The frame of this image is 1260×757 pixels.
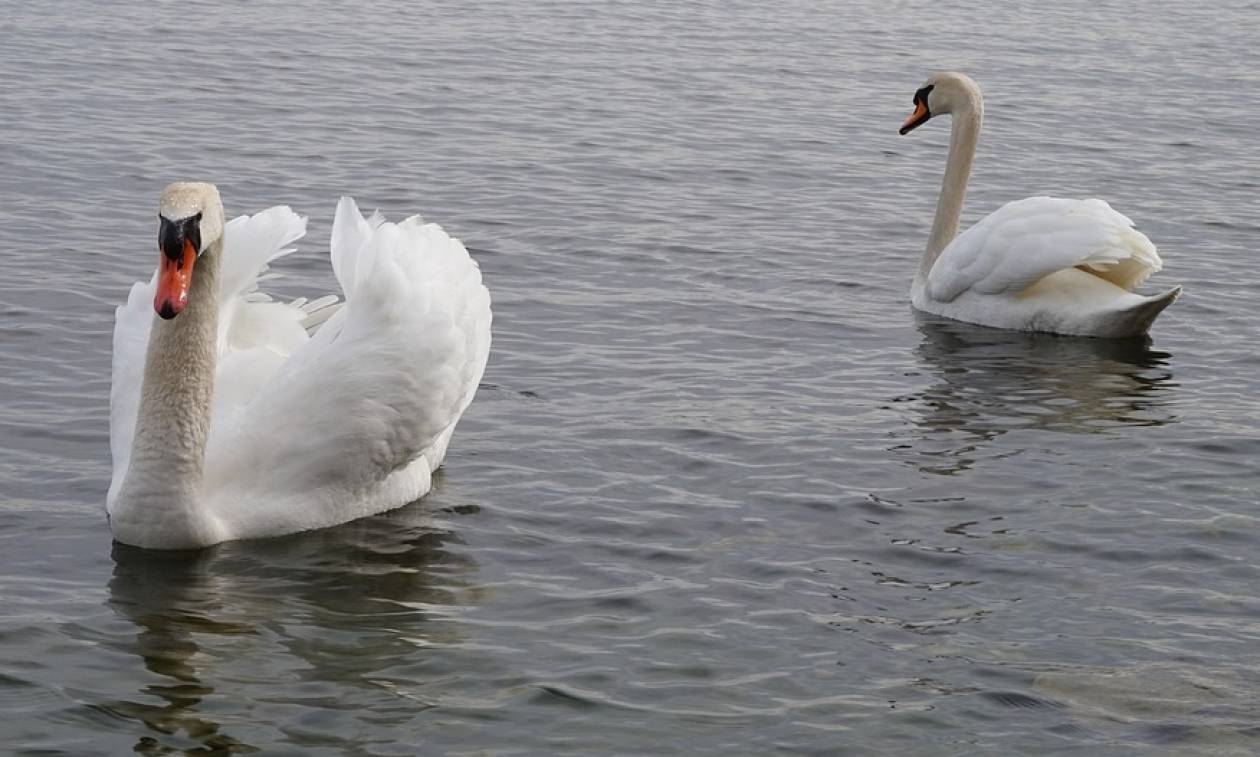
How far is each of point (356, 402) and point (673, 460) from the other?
1.66m

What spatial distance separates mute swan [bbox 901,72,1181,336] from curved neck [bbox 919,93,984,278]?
36 centimetres

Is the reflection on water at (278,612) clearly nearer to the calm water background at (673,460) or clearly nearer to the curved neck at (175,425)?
the calm water background at (673,460)

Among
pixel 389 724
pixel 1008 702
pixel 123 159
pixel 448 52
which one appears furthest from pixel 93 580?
pixel 448 52

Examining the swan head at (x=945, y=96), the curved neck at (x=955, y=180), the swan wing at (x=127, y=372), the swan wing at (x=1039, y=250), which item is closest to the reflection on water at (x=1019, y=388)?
the swan wing at (x=1039, y=250)

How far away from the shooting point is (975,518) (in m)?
8.05

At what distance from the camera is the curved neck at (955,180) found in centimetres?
1223

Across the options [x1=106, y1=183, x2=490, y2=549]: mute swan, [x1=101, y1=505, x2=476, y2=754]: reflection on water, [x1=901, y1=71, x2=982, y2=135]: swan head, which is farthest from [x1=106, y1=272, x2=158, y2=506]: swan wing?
[x1=901, y1=71, x2=982, y2=135]: swan head

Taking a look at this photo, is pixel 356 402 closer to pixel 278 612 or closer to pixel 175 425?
pixel 175 425

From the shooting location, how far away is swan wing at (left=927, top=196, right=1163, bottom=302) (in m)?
10.9

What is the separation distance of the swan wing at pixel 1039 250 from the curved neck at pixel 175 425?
5.02m

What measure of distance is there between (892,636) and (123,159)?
9.03 metres

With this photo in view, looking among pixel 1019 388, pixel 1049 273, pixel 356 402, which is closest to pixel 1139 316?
pixel 1049 273

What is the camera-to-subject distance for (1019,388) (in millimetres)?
10156

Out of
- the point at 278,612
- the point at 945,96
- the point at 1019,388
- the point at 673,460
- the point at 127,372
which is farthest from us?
the point at 945,96
